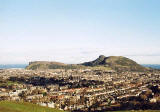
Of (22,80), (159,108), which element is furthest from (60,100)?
(22,80)

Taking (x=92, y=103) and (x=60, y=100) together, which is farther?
(x=60, y=100)

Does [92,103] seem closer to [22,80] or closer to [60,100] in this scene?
[60,100]

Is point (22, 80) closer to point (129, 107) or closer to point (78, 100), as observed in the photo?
point (78, 100)

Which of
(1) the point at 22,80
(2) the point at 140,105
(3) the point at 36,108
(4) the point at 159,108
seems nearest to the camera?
(3) the point at 36,108

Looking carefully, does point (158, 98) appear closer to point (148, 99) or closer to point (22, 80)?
point (148, 99)

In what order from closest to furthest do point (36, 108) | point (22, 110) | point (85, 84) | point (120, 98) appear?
point (22, 110) < point (36, 108) < point (120, 98) < point (85, 84)

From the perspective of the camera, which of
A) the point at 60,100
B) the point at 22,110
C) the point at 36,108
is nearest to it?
the point at 22,110

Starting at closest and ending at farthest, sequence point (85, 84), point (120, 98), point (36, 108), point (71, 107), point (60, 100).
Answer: point (36, 108) → point (71, 107) → point (120, 98) → point (60, 100) → point (85, 84)

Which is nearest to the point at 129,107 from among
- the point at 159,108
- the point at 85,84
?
the point at 159,108
